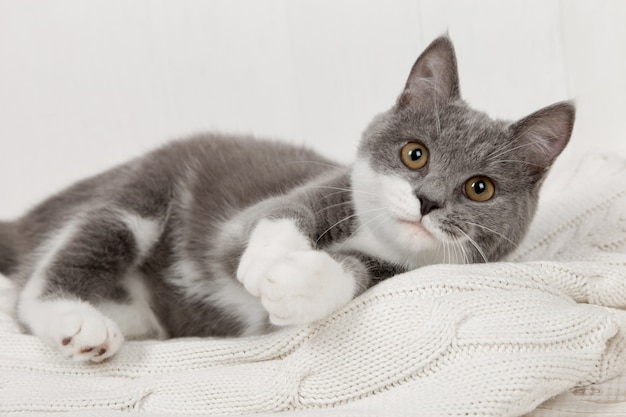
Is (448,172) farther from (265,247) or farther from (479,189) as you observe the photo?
(265,247)

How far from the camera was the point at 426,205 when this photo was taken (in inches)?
61.4

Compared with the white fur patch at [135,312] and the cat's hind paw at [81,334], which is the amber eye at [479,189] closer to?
the cat's hind paw at [81,334]

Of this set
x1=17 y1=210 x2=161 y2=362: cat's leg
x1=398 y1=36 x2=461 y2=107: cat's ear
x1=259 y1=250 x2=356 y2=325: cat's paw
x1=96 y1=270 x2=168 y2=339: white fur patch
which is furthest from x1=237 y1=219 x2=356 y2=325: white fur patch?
x1=96 y1=270 x2=168 y2=339: white fur patch

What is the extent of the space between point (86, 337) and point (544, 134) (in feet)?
4.02

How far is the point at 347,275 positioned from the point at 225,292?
0.57m

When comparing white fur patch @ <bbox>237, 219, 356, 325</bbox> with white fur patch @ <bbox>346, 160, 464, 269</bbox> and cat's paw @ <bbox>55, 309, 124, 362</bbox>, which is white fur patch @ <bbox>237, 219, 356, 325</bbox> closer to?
white fur patch @ <bbox>346, 160, 464, 269</bbox>

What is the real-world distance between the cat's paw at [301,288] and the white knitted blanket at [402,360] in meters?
0.07

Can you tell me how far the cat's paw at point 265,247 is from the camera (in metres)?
1.45

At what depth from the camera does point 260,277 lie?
1425 mm

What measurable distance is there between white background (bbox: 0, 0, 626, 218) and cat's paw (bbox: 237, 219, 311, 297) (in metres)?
1.34

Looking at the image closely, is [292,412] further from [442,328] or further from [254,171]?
[254,171]

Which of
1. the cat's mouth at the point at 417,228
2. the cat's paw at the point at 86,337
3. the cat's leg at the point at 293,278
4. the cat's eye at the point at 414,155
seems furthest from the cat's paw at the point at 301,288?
the cat's paw at the point at 86,337

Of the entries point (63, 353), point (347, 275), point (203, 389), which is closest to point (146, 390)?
point (203, 389)

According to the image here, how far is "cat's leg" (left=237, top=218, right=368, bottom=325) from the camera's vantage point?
54.0 inches
